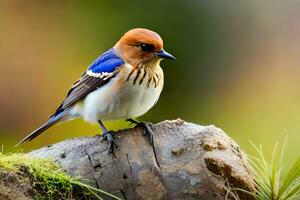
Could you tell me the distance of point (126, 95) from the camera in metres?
4.31

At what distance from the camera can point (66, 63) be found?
24.7ft

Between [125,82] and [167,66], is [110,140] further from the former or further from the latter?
[167,66]

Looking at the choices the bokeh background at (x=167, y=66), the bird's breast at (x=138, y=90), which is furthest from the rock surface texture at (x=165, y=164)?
the bokeh background at (x=167, y=66)

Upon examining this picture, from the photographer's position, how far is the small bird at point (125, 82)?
14.2 ft

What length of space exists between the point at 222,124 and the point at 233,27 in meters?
1.72

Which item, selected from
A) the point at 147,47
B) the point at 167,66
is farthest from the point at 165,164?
the point at 167,66

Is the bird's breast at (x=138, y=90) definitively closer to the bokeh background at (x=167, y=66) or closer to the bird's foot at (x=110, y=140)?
the bird's foot at (x=110, y=140)

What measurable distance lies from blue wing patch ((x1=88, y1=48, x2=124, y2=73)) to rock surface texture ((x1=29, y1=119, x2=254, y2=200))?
80 cm

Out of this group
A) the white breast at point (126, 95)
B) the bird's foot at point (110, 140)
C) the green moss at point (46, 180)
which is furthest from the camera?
Answer: the white breast at point (126, 95)

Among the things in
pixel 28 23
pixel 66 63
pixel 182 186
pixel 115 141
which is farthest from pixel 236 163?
pixel 28 23

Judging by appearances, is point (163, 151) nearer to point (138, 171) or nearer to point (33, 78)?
point (138, 171)

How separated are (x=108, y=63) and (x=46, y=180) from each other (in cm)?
122

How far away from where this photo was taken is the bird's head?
14.5ft

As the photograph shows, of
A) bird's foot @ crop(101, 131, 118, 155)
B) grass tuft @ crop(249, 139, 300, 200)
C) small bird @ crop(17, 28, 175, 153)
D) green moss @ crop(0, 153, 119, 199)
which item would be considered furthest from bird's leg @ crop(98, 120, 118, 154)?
grass tuft @ crop(249, 139, 300, 200)
